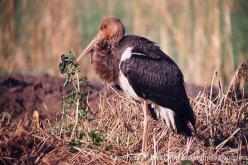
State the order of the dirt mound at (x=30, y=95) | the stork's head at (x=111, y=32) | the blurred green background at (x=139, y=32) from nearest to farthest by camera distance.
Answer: the stork's head at (x=111, y=32)
the dirt mound at (x=30, y=95)
the blurred green background at (x=139, y=32)

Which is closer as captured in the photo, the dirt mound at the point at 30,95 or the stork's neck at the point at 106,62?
the stork's neck at the point at 106,62

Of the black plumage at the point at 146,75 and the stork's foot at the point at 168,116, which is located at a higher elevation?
the black plumage at the point at 146,75

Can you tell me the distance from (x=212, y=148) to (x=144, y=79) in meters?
0.92

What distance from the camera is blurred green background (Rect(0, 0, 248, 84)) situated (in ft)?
35.4

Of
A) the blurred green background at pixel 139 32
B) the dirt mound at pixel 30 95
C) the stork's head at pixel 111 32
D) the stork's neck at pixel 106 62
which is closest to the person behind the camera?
the stork's neck at pixel 106 62

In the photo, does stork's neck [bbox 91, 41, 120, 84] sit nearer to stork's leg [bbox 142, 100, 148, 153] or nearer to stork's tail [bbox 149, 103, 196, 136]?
A: stork's leg [bbox 142, 100, 148, 153]

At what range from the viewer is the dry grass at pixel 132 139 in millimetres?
5758

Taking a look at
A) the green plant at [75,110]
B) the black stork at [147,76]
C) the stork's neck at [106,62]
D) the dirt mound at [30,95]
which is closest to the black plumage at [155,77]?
the black stork at [147,76]

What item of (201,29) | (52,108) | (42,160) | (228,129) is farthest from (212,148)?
(201,29)

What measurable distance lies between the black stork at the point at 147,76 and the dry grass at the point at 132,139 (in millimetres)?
179

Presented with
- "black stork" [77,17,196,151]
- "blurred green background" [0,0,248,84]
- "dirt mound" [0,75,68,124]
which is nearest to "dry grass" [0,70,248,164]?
"black stork" [77,17,196,151]

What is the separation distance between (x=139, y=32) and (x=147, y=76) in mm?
5019

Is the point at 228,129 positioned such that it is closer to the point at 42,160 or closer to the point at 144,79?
the point at 144,79

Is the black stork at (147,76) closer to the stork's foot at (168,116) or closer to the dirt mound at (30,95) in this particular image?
the stork's foot at (168,116)
